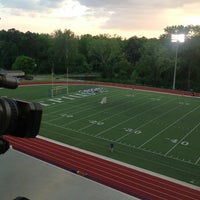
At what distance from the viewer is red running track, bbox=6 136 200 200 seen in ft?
44.9

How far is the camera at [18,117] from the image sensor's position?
2424 mm

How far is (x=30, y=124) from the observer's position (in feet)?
8.39

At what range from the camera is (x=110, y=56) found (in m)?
67.6

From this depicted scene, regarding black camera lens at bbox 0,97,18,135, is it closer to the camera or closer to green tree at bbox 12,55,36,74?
the camera

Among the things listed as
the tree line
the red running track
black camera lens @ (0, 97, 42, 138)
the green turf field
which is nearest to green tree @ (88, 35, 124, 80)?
the tree line

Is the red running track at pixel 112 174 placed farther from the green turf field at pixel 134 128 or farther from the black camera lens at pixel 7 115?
the black camera lens at pixel 7 115

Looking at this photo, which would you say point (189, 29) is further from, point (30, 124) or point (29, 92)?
point (30, 124)

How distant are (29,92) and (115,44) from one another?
34.3 m

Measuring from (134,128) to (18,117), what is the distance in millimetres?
20639

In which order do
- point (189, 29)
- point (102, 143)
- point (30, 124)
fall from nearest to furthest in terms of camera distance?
point (30, 124)
point (102, 143)
point (189, 29)

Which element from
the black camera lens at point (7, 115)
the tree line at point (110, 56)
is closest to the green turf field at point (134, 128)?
the black camera lens at point (7, 115)

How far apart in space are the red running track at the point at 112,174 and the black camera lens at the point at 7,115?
385 inches

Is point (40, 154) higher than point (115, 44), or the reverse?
point (115, 44)

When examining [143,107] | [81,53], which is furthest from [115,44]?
[143,107]
